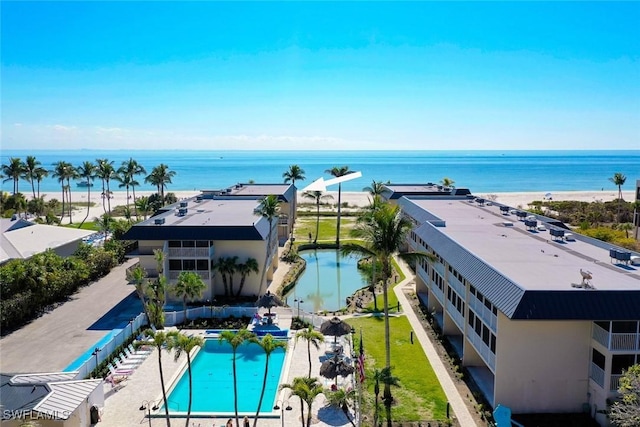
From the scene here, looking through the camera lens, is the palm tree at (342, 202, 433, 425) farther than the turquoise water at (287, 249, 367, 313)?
No

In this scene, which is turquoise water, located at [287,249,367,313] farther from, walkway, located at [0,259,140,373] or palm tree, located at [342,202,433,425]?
palm tree, located at [342,202,433,425]

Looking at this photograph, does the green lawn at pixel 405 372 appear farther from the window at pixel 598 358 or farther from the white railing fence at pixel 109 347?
the white railing fence at pixel 109 347

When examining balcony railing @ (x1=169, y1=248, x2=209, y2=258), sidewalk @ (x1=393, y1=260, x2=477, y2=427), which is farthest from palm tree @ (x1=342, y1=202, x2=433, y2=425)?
balcony railing @ (x1=169, y1=248, x2=209, y2=258)

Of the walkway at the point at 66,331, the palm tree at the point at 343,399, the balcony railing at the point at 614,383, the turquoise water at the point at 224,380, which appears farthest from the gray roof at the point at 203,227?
the balcony railing at the point at 614,383

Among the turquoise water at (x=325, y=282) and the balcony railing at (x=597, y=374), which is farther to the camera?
the turquoise water at (x=325, y=282)

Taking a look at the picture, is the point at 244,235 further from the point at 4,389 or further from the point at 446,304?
the point at 4,389

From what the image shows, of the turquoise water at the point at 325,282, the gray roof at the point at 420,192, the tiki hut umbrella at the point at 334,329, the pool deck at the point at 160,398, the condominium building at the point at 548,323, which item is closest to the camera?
the condominium building at the point at 548,323

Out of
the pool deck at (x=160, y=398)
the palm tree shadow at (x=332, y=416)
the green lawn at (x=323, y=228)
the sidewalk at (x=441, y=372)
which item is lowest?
the pool deck at (x=160, y=398)
